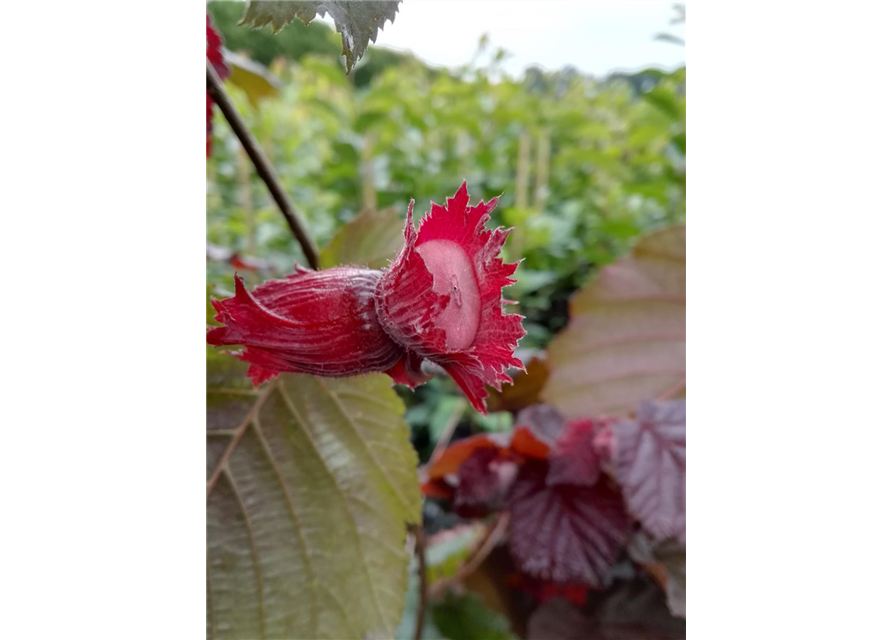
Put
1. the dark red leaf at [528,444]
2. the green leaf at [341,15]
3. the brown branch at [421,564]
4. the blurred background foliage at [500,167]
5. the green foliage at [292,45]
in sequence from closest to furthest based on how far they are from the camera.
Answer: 1. the green leaf at [341,15]
2. the brown branch at [421,564]
3. the dark red leaf at [528,444]
4. the blurred background foliage at [500,167]
5. the green foliage at [292,45]

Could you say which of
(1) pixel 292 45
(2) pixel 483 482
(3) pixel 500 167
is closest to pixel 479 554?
(2) pixel 483 482

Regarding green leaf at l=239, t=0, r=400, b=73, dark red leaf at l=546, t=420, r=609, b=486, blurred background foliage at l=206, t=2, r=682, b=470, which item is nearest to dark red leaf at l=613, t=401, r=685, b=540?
dark red leaf at l=546, t=420, r=609, b=486

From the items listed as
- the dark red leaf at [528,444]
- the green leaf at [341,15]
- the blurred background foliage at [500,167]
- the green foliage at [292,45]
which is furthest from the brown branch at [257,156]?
the green foliage at [292,45]

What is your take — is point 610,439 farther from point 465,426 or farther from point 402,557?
point 465,426

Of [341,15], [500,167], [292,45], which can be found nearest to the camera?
[341,15]

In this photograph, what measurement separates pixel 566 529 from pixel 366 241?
22 cm

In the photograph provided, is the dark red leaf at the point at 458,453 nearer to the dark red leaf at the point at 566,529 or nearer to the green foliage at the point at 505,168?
the dark red leaf at the point at 566,529

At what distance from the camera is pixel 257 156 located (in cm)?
23

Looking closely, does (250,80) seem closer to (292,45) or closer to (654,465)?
(654,465)

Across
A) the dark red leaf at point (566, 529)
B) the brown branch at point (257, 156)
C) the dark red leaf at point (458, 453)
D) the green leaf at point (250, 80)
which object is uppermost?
the green leaf at point (250, 80)

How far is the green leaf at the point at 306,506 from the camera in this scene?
24 cm

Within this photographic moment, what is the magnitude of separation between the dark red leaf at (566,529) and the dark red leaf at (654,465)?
4 centimetres

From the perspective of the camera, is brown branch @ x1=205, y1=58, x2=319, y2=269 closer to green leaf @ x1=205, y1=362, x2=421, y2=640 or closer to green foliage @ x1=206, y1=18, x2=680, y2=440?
green leaf @ x1=205, y1=362, x2=421, y2=640
